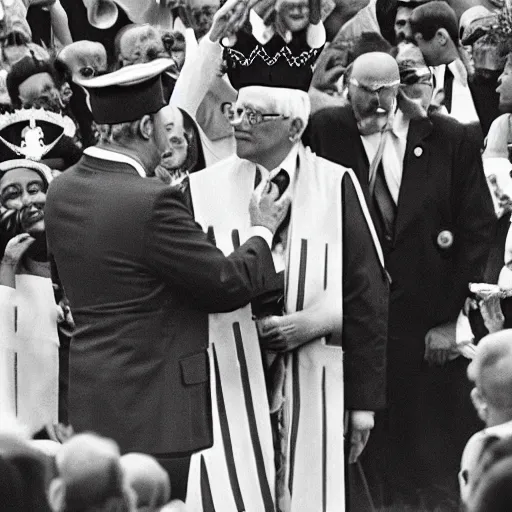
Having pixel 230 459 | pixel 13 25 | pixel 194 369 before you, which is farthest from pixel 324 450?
pixel 13 25

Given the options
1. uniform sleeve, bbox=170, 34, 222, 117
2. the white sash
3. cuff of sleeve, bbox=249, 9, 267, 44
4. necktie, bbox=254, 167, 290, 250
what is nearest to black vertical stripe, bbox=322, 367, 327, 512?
the white sash

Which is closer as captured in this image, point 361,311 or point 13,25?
point 361,311

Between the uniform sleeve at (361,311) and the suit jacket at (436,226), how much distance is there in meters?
1.02

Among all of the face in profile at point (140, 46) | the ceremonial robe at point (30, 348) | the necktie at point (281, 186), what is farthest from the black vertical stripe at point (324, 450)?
the face in profile at point (140, 46)

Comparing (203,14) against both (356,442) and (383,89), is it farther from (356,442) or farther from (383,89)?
(356,442)

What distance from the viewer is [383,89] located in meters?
6.48

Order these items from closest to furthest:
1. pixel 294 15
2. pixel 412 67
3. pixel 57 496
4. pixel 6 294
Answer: pixel 57 496 < pixel 6 294 < pixel 412 67 < pixel 294 15

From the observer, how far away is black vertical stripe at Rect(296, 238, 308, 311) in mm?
5613

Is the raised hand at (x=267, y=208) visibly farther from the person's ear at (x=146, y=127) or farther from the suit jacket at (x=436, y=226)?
the suit jacket at (x=436, y=226)

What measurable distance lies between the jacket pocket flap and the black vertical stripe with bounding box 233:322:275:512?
0.66 meters

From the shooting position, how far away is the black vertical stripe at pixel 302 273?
18.4ft

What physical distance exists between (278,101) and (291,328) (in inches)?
30.3

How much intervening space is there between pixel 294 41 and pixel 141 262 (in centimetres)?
284

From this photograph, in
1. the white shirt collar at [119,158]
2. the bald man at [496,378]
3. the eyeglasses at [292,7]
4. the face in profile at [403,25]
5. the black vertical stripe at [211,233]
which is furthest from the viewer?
the face in profile at [403,25]
